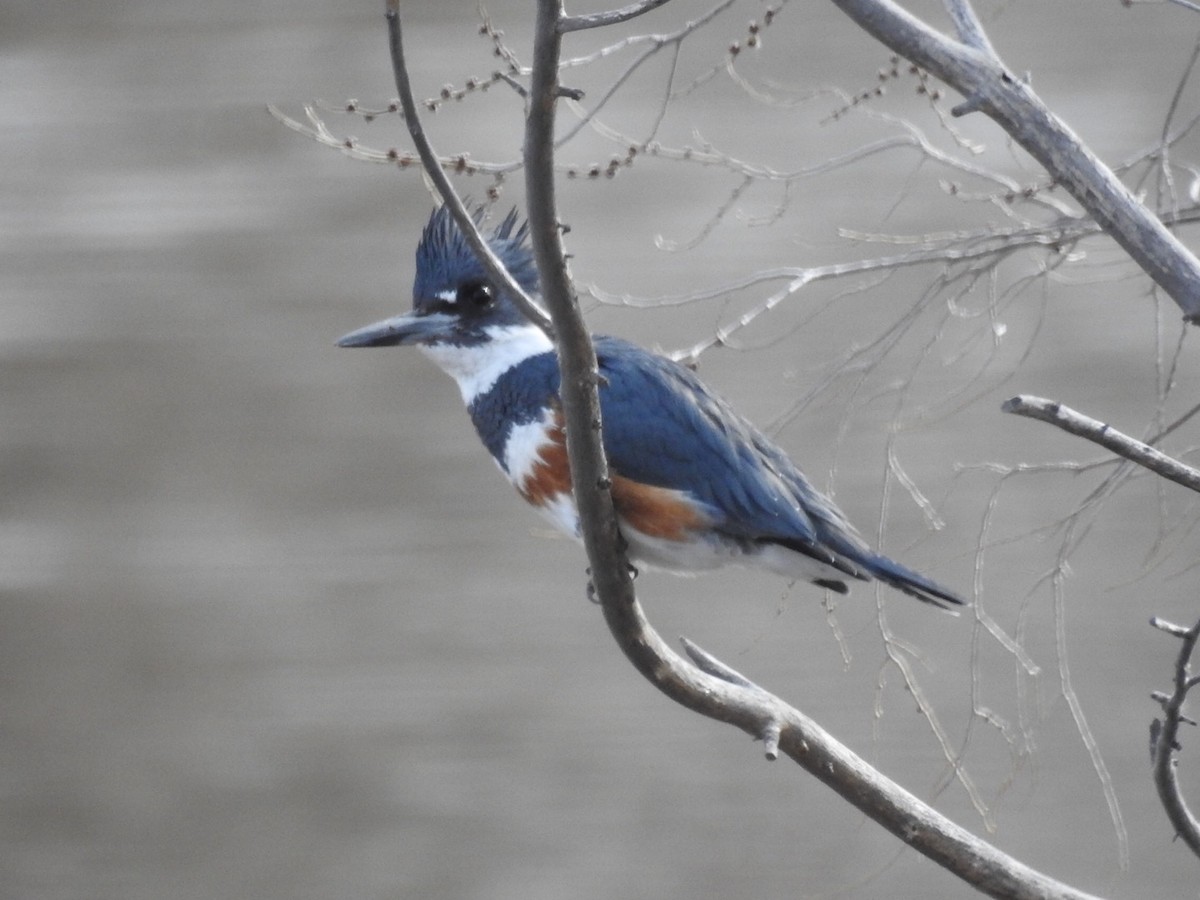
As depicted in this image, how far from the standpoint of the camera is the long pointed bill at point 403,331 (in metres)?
1.60

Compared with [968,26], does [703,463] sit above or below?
below

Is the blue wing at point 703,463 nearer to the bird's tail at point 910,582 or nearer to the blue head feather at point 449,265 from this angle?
the bird's tail at point 910,582

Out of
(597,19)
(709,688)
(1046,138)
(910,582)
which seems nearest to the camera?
(597,19)

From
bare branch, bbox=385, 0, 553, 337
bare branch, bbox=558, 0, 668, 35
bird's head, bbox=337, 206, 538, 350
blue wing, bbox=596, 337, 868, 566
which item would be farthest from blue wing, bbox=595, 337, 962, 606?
bare branch, bbox=558, 0, 668, 35

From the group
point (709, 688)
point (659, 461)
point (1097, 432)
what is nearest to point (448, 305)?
point (659, 461)

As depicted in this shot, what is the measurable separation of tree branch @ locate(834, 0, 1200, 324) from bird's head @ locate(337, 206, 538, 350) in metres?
0.66

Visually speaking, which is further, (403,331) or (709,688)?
(403,331)

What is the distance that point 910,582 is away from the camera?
141cm

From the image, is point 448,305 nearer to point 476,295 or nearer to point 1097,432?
point 476,295

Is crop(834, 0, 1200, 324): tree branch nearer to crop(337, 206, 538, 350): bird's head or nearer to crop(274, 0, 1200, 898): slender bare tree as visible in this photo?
crop(274, 0, 1200, 898): slender bare tree

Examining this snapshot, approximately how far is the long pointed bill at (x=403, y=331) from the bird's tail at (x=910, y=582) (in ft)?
1.73

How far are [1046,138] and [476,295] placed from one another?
78 centimetres

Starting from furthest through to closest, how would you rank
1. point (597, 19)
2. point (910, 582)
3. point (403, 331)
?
1. point (403, 331)
2. point (910, 582)
3. point (597, 19)

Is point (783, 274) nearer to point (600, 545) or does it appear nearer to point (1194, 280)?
point (600, 545)
